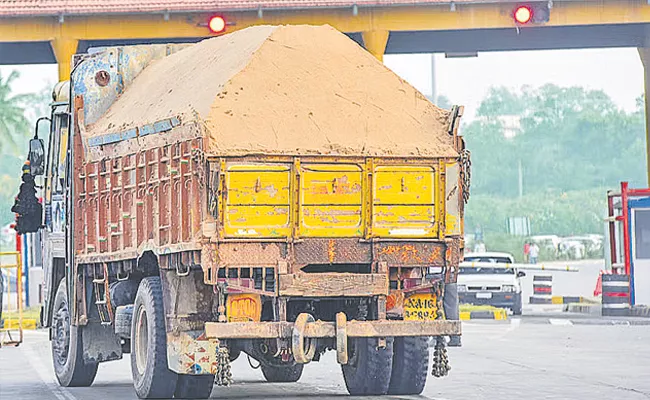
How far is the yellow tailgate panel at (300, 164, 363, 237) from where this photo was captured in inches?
513

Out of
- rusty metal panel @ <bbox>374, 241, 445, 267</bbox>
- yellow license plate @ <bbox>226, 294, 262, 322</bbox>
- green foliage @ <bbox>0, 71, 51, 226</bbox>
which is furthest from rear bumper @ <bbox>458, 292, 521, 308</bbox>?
green foliage @ <bbox>0, 71, 51, 226</bbox>

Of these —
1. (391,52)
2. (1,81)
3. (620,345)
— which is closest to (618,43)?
(391,52)

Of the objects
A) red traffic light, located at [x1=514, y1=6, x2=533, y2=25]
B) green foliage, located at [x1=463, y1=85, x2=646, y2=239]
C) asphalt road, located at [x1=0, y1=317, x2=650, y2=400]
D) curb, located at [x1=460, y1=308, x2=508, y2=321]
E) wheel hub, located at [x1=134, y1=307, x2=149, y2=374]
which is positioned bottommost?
asphalt road, located at [x1=0, y1=317, x2=650, y2=400]

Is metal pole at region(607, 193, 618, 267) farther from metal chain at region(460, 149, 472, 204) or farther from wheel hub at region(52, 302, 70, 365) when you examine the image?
metal chain at region(460, 149, 472, 204)

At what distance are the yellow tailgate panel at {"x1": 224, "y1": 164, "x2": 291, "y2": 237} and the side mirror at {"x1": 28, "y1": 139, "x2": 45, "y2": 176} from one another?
524 centimetres

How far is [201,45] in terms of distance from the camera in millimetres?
16109

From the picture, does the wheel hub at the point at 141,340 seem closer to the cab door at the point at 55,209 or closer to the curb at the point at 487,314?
the cab door at the point at 55,209

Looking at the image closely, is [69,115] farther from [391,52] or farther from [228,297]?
[391,52]

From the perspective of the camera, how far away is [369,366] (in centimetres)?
1440

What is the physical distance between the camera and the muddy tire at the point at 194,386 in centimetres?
1403

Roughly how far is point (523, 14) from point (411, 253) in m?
20.0

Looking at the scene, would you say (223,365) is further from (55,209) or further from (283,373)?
(55,209)

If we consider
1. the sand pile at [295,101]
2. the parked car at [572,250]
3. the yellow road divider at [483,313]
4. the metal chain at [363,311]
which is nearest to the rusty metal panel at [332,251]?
the metal chain at [363,311]

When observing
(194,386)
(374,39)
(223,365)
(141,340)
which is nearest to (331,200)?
(223,365)
